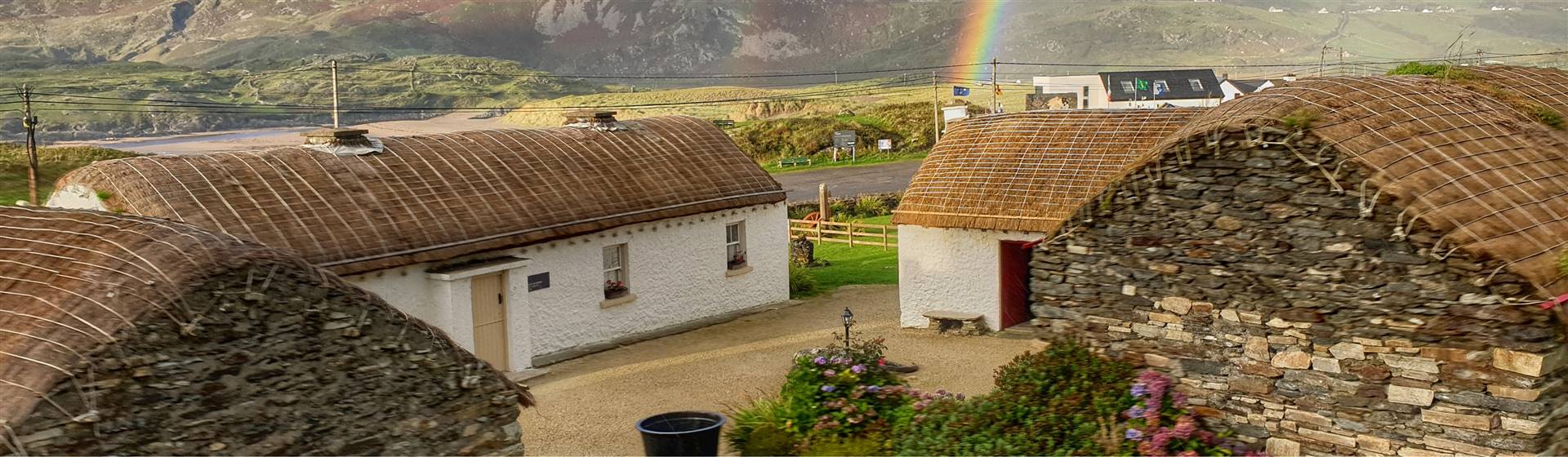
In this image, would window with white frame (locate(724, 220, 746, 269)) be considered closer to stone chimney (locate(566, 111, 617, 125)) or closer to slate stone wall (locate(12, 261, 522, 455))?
stone chimney (locate(566, 111, 617, 125))

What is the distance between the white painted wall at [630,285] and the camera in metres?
18.2

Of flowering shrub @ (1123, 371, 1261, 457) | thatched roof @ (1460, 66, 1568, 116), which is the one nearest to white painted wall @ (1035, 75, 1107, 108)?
thatched roof @ (1460, 66, 1568, 116)

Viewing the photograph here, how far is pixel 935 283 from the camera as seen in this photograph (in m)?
21.5

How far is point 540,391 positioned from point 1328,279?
1136 cm

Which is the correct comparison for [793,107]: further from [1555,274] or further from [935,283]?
[1555,274]

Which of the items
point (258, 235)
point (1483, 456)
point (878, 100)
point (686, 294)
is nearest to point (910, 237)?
point (686, 294)

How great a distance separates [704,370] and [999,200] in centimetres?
559

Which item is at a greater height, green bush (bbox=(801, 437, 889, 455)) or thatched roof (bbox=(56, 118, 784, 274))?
thatched roof (bbox=(56, 118, 784, 274))

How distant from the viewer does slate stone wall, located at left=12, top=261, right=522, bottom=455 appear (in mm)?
8539

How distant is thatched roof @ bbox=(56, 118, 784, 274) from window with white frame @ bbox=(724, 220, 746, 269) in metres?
0.63

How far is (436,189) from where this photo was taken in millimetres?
19531

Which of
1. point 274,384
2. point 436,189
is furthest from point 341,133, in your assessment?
point 274,384

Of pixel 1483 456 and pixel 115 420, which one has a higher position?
pixel 115 420

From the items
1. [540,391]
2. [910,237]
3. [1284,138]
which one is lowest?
[540,391]
